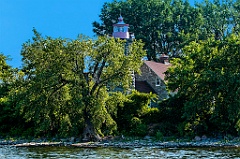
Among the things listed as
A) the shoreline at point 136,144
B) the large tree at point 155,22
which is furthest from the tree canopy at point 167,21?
the shoreline at point 136,144

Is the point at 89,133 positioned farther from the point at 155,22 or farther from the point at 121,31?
the point at 155,22

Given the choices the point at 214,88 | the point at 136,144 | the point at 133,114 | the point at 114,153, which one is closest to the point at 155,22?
the point at 133,114

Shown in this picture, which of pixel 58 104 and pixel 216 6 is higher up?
pixel 216 6

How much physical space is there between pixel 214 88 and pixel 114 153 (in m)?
10.3

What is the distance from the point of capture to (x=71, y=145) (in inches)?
1369

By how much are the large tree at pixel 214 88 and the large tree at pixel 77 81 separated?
163 inches

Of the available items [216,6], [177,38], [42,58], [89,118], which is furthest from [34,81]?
[216,6]

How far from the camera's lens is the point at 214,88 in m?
36.8

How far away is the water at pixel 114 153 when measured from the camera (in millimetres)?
27281

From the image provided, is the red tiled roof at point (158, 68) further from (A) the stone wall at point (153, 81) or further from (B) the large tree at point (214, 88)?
(B) the large tree at point (214, 88)

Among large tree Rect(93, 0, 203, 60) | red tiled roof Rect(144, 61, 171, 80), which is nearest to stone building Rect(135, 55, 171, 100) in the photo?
red tiled roof Rect(144, 61, 171, 80)

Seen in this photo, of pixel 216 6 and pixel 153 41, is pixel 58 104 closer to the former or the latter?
pixel 153 41

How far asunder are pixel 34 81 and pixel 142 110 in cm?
837

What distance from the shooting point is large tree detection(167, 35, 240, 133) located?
3591 centimetres
